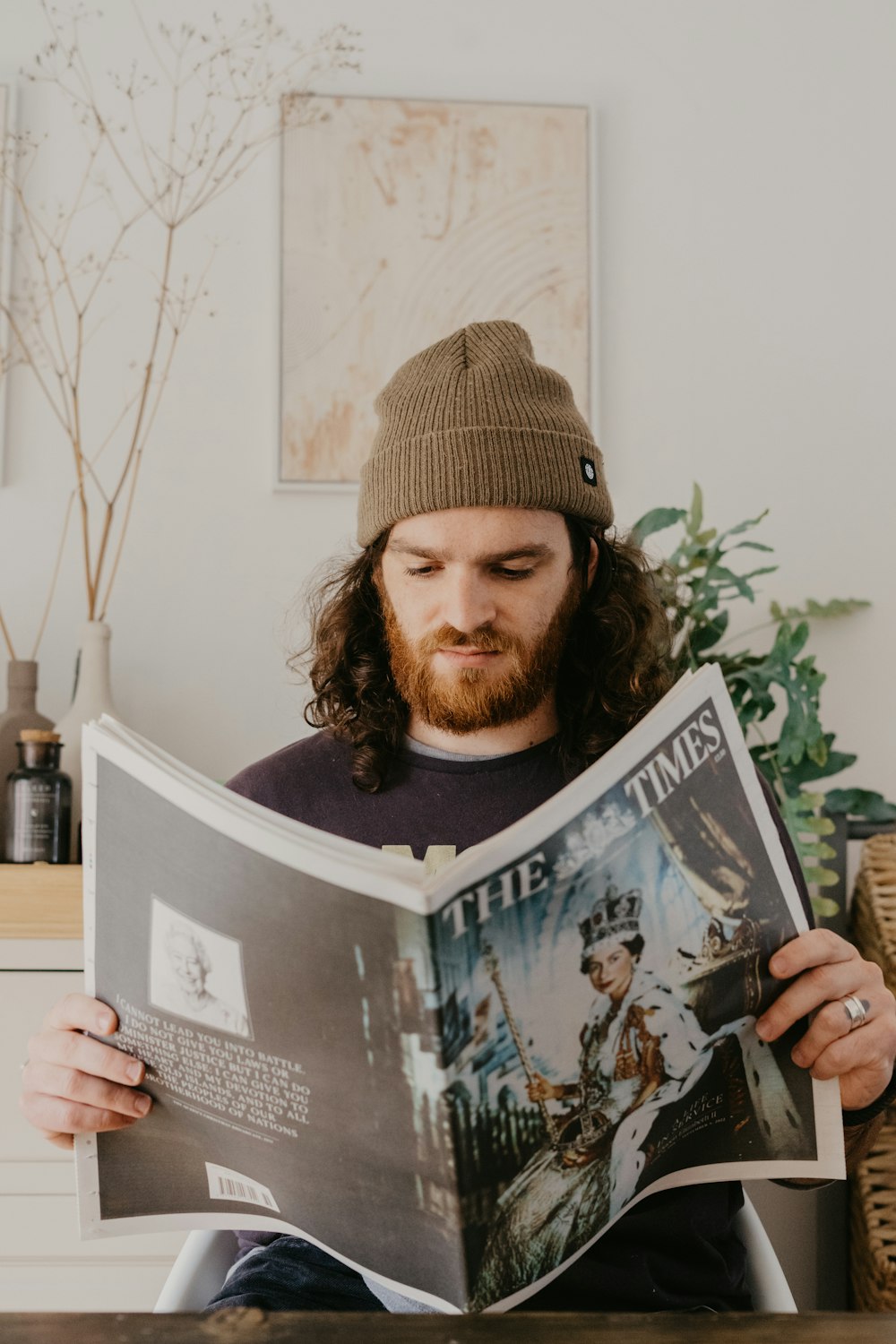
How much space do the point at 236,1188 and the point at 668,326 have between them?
1.54 metres

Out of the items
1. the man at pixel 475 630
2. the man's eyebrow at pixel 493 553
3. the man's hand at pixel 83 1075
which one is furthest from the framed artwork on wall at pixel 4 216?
the man's hand at pixel 83 1075

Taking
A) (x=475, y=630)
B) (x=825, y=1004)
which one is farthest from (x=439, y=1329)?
(x=475, y=630)

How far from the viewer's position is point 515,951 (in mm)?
624

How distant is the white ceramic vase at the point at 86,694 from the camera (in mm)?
1570

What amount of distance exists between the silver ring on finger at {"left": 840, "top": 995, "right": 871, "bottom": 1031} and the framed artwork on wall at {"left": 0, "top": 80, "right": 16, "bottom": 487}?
1487 millimetres

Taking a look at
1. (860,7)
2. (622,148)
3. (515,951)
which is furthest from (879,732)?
(515,951)

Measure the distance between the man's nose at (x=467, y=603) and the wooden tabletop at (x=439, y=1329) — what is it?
650 millimetres

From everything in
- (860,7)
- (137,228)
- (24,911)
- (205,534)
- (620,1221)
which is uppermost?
(860,7)

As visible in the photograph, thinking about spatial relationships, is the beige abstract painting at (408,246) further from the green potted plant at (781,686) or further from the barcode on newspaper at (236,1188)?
the barcode on newspaper at (236,1188)

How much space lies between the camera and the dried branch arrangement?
5.89 ft

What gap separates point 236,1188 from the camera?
75cm

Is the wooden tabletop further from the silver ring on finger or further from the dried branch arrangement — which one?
the dried branch arrangement

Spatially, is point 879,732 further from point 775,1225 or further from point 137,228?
point 137,228

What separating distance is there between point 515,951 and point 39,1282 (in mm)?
1084
